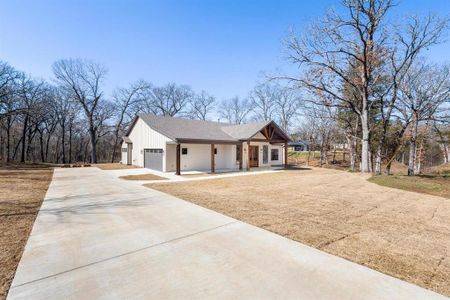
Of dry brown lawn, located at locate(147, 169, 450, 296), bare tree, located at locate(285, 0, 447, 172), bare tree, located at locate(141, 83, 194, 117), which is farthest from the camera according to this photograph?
bare tree, located at locate(141, 83, 194, 117)

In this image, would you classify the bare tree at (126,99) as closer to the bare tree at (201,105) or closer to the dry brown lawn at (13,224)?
the bare tree at (201,105)

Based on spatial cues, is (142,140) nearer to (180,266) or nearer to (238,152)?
(238,152)

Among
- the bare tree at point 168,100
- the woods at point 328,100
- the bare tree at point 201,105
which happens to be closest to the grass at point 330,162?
the woods at point 328,100

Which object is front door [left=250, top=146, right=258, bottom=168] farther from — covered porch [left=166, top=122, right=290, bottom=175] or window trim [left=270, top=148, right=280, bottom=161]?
window trim [left=270, top=148, right=280, bottom=161]

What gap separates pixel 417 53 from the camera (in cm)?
1639

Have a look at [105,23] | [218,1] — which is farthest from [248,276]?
[105,23]

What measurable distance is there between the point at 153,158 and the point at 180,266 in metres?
17.1

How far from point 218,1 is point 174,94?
104ft

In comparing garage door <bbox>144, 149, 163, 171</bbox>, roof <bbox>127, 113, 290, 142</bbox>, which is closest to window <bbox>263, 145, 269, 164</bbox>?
roof <bbox>127, 113, 290, 142</bbox>

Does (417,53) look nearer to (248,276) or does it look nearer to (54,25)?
(248,276)

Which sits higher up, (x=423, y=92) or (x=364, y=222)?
(x=423, y=92)

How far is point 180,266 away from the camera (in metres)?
3.29

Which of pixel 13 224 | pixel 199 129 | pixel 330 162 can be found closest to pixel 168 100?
pixel 199 129

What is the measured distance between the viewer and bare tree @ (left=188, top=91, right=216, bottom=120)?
4381 cm
